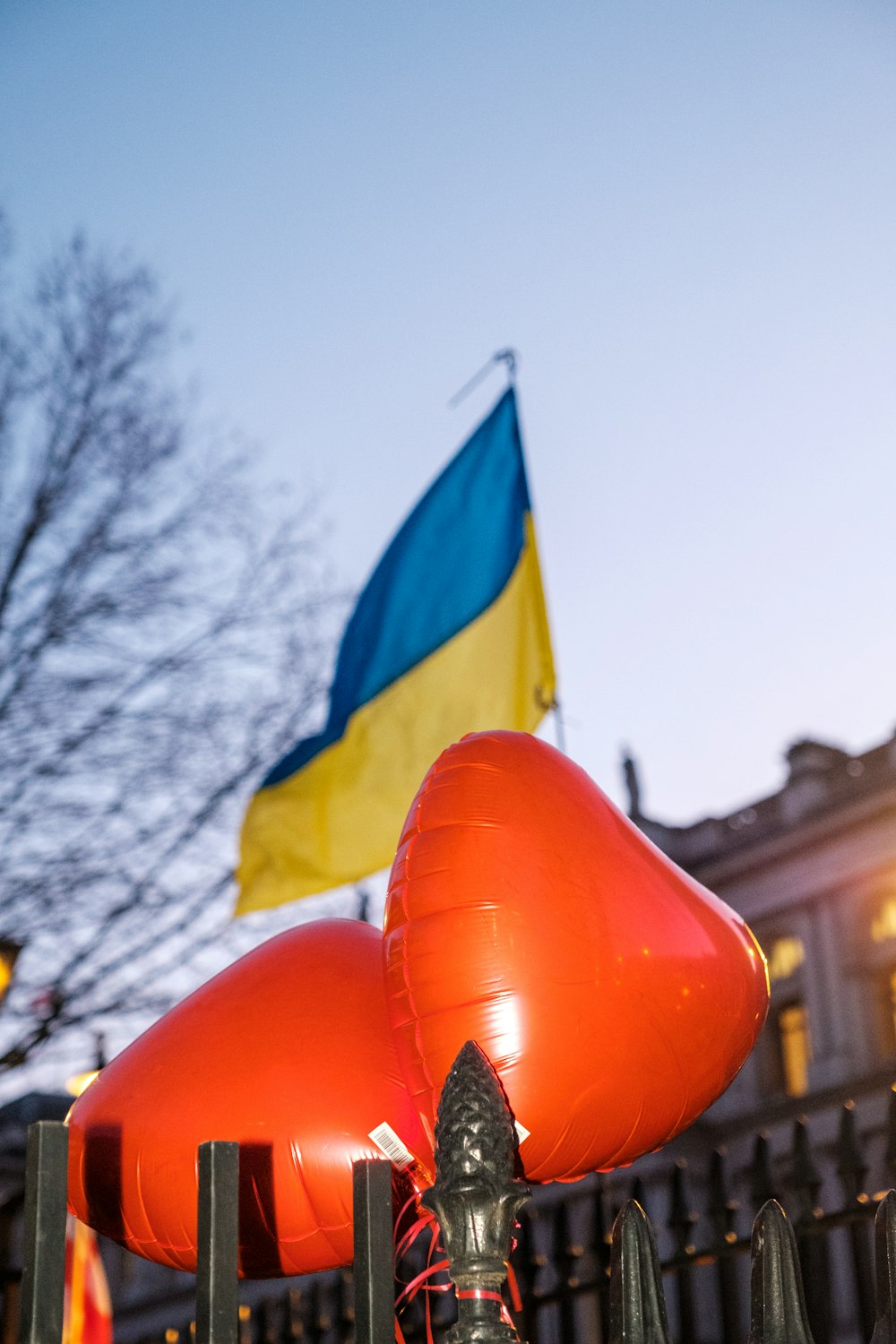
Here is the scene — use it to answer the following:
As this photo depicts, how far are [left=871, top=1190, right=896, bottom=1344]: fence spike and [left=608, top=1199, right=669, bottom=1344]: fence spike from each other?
0.92 ft

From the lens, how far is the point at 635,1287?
202 cm

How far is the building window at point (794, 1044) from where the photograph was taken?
2855 cm

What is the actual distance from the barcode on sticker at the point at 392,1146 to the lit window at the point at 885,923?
2609 centimetres

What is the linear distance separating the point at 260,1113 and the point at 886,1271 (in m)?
1.22

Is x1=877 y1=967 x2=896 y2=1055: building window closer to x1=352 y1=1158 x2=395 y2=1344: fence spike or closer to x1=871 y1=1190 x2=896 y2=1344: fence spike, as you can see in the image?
x1=871 y1=1190 x2=896 y2=1344: fence spike

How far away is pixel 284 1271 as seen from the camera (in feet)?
9.58

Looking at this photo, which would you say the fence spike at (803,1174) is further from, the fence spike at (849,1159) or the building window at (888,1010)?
the building window at (888,1010)

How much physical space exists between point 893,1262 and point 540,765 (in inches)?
43.4

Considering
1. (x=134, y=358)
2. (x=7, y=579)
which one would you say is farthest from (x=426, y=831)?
(x=134, y=358)

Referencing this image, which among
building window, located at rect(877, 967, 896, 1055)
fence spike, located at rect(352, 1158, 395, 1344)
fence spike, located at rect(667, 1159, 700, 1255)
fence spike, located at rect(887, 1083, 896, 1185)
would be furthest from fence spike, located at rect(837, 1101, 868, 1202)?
building window, located at rect(877, 967, 896, 1055)

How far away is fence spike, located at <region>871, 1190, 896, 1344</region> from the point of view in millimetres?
1929

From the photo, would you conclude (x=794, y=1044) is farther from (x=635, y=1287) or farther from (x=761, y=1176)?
(x=635, y=1287)

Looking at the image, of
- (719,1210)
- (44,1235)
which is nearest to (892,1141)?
(719,1210)

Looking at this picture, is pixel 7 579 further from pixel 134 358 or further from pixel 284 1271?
pixel 284 1271
